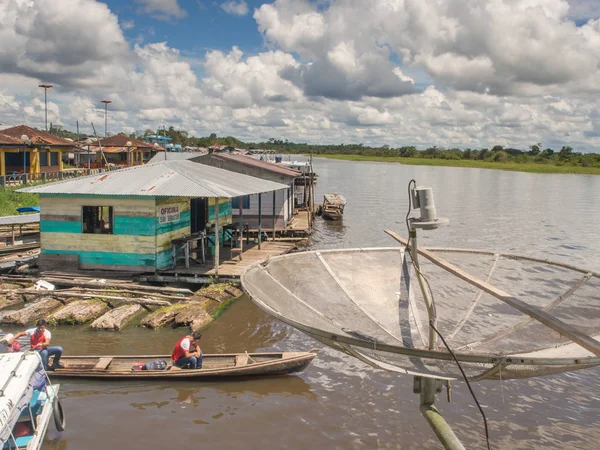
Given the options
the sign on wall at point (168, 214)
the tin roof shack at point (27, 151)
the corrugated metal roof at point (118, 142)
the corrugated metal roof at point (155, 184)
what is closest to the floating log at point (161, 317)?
the sign on wall at point (168, 214)

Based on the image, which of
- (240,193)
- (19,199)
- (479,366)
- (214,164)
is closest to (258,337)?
(240,193)

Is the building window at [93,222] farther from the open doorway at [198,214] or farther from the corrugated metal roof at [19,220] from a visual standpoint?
the corrugated metal roof at [19,220]

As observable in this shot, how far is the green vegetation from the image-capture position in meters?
28.1

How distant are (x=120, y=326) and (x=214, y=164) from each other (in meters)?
15.3

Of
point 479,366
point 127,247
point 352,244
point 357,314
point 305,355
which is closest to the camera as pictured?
point 479,366

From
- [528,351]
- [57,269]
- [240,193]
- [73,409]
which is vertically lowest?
[73,409]

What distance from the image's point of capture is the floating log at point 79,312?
14.8m

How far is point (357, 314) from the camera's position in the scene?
281 inches

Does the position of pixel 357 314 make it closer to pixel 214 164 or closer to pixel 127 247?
pixel 127 247

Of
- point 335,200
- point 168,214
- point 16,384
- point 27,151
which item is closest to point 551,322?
point 16,384

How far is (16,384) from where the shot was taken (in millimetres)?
7500

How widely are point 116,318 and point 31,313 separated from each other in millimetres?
2561

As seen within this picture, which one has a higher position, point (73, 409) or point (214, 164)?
point (214, 164)

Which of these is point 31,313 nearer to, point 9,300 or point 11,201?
point 9,300
